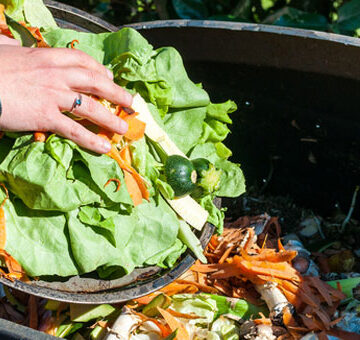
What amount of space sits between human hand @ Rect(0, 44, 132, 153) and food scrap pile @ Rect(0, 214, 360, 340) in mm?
974

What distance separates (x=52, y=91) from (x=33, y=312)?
1.34 metres

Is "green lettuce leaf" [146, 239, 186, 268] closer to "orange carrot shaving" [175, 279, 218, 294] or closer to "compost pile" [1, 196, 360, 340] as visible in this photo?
"compost pile" [1, 196, 360, 340]

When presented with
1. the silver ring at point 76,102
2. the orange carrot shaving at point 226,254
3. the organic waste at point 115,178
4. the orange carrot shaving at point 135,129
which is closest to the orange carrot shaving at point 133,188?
the organic waste at point 115,178

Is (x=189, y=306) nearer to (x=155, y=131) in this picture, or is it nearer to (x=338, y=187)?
(x=155, y=131)

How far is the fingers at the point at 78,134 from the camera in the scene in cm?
197

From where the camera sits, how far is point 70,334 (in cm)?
276

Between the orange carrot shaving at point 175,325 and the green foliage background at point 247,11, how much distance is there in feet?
7.34

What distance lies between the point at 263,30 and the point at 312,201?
1.26m

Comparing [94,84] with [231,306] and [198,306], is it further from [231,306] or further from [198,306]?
[231,306]


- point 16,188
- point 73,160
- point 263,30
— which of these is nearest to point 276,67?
point 263,30

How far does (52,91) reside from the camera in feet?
6.33

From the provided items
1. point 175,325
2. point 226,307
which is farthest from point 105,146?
point 226,307

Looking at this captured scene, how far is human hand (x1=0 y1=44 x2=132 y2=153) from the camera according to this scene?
1.88 metres

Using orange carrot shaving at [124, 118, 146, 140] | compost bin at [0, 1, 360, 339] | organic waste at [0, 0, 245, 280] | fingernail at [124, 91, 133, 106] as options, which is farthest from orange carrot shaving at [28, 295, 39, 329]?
compost bin at [0, 1, 360, 339]
